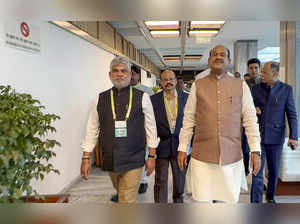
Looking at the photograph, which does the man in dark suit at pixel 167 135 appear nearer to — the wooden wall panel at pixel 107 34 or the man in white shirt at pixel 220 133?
the man in white shirt at pixel 220 133

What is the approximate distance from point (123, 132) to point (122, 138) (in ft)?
0.17

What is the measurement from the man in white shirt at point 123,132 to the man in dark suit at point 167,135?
55 centimetres

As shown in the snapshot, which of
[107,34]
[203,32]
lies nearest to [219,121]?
[107,34]

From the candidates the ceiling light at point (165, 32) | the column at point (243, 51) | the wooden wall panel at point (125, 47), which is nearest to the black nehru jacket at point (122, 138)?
the ceiling light at point (165, 32)

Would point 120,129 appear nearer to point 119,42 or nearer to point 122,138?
point 122,138

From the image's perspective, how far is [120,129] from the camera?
244 cm

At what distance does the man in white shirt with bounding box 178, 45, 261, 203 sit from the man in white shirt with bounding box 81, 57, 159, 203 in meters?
0.49

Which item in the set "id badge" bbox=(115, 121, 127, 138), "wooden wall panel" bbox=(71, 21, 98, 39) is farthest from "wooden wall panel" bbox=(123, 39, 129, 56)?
"id badge" bbox=(115, 121, 127, 138)

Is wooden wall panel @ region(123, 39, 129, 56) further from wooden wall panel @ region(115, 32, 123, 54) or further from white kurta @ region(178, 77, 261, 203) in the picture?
white kurta @ region(178, 77, 261, 203)

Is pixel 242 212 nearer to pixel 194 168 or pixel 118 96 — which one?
pixel 194 168

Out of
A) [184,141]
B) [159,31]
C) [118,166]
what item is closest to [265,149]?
[184,141]

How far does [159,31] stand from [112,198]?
14.2 feet

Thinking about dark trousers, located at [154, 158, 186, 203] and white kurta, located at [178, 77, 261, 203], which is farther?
dark trousers, located at [154, 158, 186, 203]

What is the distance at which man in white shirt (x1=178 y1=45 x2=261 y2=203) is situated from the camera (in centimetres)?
215
